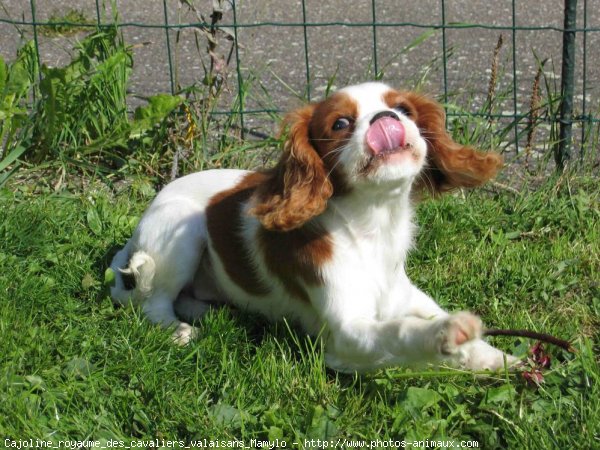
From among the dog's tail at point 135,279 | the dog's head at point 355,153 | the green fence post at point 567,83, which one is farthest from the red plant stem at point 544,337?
the green fence post at point 567,83

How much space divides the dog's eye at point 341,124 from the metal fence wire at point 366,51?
1.62 metres

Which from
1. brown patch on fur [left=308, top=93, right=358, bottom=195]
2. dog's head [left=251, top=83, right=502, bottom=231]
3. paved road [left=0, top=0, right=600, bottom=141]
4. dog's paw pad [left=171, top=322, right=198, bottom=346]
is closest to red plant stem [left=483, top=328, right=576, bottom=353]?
dog's head [left=251, top=83, right=502, bottom=231]

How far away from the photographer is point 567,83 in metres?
4.59

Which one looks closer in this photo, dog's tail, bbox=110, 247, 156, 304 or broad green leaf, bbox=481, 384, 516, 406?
broad green leaf, bbox=481, 384, 516, 406

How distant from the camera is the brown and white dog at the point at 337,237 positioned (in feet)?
9.21

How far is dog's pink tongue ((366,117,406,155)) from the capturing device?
9.07 ft

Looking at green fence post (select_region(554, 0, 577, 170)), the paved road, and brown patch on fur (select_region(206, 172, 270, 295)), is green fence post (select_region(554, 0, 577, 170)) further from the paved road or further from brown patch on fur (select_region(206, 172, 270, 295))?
brown patch on fur (select_region(206, 172, 270, 295))

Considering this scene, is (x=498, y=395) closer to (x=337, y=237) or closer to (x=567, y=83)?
(x=337, y=237)

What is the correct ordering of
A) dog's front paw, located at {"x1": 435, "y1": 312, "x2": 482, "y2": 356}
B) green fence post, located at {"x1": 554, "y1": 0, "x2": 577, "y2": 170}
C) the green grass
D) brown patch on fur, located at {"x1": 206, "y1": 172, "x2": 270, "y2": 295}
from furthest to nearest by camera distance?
1. green fence post, located at {"x1": 554, "y1": 0, "x2": 577, "y2": 170}
2. brown patch on fur, located at {"x1": 206, "y1": 172, "x2": 270, "y2": 295}
3. the green grass
4. dog's front paw, located at {"x1": 435, "y1": 312, "x2": 482, "y2": 356}

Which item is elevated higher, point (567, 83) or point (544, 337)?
point (567, 83)

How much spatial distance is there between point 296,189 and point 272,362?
1.84ft

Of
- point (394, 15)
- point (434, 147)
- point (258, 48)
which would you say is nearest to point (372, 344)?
point (434, 147)

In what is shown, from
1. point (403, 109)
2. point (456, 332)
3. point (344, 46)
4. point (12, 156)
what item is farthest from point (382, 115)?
point (344, 46)

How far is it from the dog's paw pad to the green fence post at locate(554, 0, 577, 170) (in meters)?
2.14
